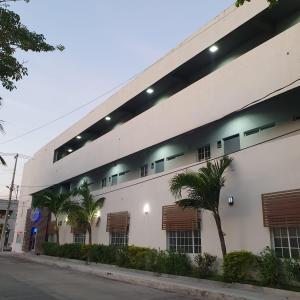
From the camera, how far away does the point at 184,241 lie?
1731cm

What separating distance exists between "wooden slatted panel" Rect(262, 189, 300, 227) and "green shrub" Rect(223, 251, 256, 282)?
4.28 feet

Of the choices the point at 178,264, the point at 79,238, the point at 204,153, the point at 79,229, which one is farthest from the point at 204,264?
the point at 79,238

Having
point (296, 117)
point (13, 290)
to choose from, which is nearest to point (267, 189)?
point (296, 117)

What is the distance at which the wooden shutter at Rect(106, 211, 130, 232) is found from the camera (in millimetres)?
21944

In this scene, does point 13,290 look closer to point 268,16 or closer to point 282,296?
point 282,296

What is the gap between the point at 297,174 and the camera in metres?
12.6

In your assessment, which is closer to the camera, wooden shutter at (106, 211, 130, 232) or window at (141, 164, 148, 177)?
wooden shutter at (106, 211, 130, 232)

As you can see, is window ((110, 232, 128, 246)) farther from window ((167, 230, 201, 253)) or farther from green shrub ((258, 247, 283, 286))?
green shrub ((258, 247, 283, 286))

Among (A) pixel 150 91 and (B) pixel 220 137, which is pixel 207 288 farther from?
(A) pixel 150 91

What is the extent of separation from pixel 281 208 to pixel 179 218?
5.68 metres

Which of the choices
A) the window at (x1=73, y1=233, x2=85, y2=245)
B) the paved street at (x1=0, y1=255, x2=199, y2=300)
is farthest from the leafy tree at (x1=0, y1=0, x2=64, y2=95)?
the window at (x1=73, y1=233, x2=85, y2=245)

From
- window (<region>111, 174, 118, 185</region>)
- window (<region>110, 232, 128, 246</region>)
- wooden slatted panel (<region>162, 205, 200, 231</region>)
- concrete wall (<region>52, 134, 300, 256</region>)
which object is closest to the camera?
concrete wall (<region>52, 134, 300, 256</region>)

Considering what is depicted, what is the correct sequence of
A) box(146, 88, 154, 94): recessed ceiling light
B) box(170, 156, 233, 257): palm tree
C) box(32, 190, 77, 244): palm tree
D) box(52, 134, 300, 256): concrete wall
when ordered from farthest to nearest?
1. box(32, 190, 77, 244): palm tree
2. box(146, 88, 154, 94): recessed ceiling light
3. box(170, 156, 233, 257): palm tree
4. box(52, 134, 300, 256): concrete wall

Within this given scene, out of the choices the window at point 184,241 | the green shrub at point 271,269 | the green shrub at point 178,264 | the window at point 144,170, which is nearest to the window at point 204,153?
the window at point 184,241
